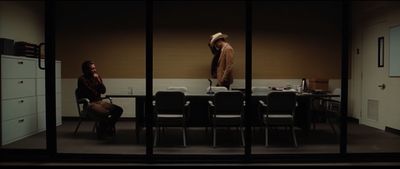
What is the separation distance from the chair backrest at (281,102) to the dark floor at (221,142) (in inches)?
22.5

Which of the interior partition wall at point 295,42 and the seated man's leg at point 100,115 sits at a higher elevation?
the interior partition wall at point 295,42

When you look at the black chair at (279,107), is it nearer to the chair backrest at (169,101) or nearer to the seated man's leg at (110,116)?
the chair backrest at (169,101)

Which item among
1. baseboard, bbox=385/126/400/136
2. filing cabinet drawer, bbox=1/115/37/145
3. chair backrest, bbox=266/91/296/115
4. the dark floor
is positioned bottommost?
the dark floor

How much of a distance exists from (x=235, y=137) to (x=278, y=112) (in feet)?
4.01

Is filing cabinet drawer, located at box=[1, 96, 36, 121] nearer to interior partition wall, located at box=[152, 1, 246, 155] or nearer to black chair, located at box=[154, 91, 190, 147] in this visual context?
black chair, located at box=[154, 91, 190, 147]

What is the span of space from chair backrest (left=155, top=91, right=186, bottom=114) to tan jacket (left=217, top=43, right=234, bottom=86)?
5.10ft

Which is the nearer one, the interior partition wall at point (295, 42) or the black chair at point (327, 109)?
the black chair at point (327, 109)

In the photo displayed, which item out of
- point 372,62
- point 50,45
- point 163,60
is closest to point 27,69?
point 50,45

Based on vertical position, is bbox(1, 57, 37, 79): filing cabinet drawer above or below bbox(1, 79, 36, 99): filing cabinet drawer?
above

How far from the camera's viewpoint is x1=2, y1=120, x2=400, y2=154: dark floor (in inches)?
237

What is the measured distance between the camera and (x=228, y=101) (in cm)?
629

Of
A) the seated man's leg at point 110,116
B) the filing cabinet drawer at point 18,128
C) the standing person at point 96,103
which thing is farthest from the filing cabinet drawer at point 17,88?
the seated man's leg at point 110,116

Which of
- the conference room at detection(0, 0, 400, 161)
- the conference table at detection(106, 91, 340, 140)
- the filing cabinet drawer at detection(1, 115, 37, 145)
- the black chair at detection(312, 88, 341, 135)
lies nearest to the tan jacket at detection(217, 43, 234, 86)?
the conference room at detection(0, 0, 400, 161)

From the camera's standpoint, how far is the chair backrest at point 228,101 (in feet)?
20.5
